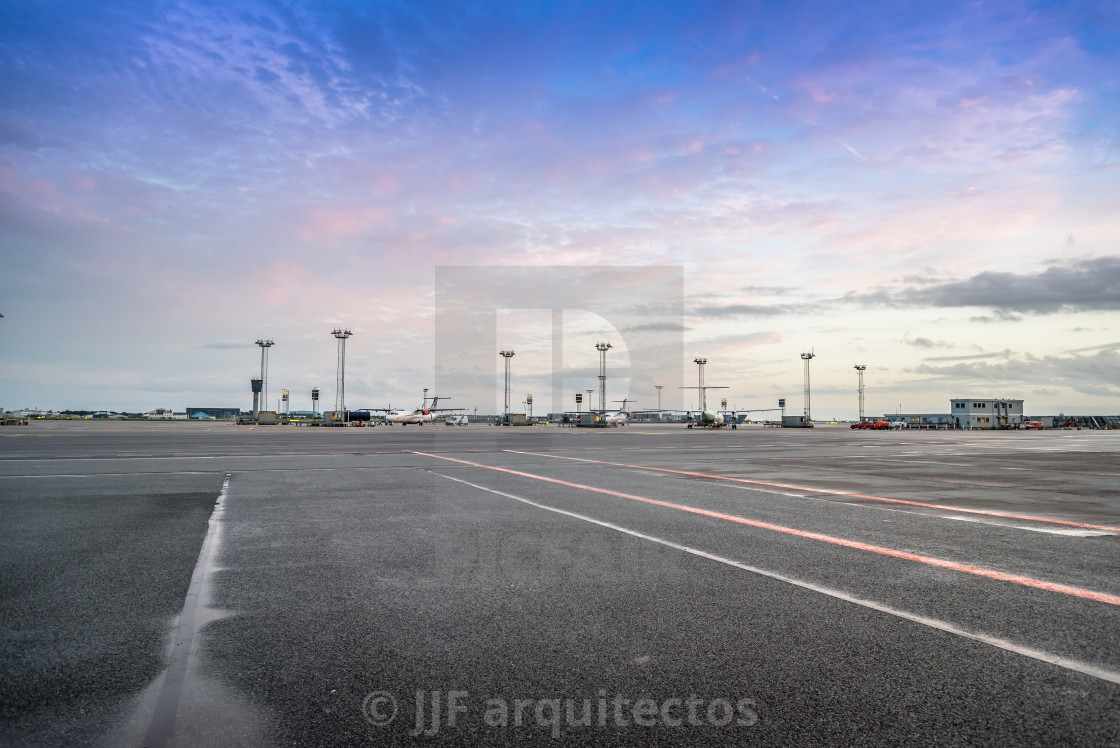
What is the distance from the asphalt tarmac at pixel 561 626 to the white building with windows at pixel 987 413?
118 metres

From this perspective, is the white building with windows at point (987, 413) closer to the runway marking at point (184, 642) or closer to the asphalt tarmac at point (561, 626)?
the asphalt tarmac at point (561, 626)

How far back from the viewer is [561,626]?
457cm

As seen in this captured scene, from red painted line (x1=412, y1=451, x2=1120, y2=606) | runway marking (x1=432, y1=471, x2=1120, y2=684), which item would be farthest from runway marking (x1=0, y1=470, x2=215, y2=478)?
runway marking (x1=432, y1=471, x2=1120, y2=684)

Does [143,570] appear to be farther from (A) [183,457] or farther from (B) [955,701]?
(A) [183,457]

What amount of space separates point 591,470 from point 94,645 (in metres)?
14.5

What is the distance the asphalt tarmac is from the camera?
320cm

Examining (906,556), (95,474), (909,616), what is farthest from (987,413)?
(909,616)

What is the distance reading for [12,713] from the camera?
10.9ft

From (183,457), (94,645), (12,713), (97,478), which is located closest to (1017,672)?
(12,713)

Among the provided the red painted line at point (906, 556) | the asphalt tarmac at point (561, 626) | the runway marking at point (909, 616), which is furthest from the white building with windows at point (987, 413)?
the runway marking at point (909, 616)

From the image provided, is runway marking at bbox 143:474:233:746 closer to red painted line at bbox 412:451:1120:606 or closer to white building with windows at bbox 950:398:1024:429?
red painted line at bbox 412:451:1120:606

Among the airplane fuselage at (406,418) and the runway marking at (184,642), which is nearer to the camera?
the runway marking at (184,642)

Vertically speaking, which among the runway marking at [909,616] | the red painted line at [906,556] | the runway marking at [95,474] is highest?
the runway marking at [95,474]

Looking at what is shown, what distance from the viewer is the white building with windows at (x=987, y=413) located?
360 feet
